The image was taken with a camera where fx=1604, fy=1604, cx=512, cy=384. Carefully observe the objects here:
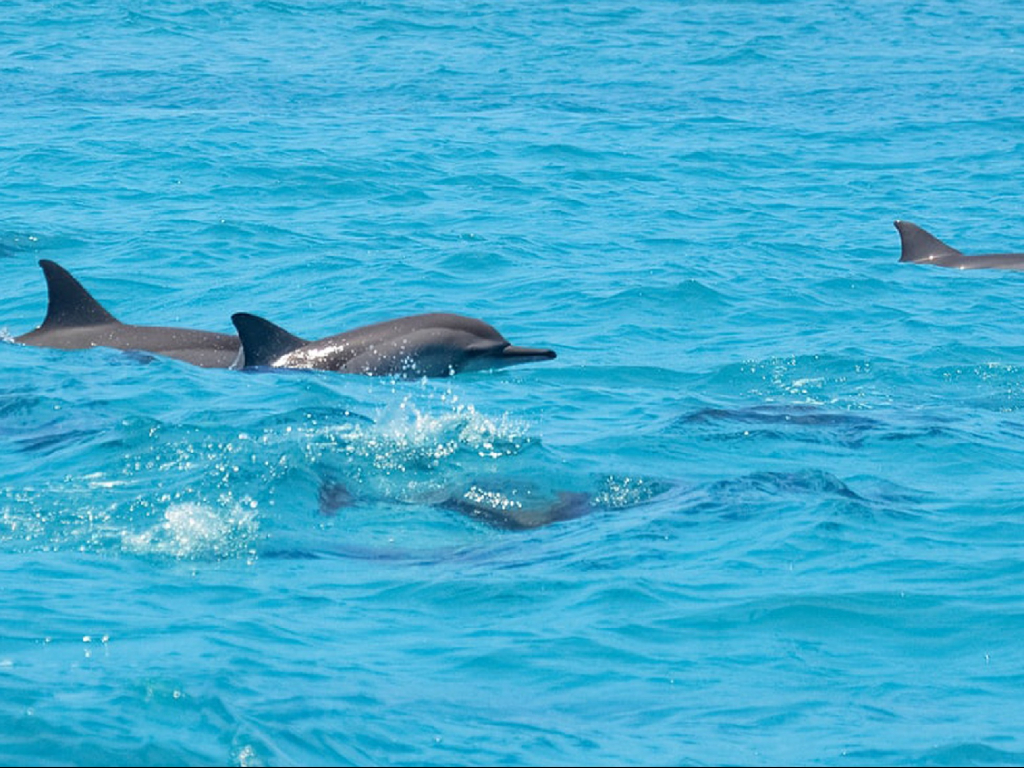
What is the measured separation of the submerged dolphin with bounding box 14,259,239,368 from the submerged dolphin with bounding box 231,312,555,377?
53 centimetres

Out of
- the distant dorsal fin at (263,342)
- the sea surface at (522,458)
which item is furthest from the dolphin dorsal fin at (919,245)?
the distant dorsal fin at (263,342)

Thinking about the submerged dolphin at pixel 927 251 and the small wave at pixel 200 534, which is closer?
the small wave at pixel 200 534

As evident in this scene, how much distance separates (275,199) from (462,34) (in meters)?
17.7

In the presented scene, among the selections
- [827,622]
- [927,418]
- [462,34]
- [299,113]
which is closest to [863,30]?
[462,34]

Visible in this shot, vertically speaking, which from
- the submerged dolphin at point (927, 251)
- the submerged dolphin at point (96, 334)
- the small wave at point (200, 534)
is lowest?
the submerged dolphin at point (927, 251)

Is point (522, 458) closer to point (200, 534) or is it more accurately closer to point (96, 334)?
point (200, 534)

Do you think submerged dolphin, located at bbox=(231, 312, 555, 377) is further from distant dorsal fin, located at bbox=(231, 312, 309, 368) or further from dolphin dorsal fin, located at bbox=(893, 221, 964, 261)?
dolphin dorsal fin, located at bbox=(893, 221, 964, 261)

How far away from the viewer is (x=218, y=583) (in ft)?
29.9

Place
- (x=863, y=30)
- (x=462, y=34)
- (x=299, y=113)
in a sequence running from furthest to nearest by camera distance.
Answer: (x=863, y=30) → (x=462, y=34) → (x=299, y=113)

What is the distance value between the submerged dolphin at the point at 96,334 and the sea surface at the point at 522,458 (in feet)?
1.09

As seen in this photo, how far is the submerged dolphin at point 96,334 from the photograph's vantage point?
14094mm

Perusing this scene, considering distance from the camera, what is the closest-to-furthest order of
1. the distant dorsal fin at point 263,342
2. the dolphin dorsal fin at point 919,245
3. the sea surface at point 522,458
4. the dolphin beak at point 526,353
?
the sea surface at point 522,458 < the dolphin beak at point 526,353 < the distant dorsal fin at point 263,342 < the dolphin dorsal fin at point 919,245

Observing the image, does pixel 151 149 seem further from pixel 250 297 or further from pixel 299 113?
pixel 250 297

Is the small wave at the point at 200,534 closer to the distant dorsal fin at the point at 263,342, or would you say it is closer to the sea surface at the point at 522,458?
the sea surface at the point at 522,458
